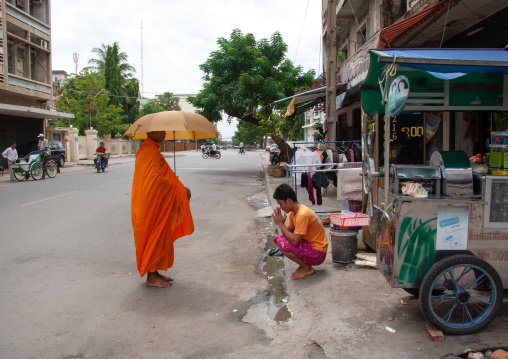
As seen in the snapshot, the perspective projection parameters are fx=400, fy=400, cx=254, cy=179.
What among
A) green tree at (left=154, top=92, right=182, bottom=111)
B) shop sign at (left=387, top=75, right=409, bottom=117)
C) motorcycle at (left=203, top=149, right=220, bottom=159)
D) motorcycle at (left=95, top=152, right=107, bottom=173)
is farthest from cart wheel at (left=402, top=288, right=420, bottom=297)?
green tree at (left=154, top=92, right=182, bottom=111)

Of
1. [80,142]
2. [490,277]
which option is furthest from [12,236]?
[80,142]

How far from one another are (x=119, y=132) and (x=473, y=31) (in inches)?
1547

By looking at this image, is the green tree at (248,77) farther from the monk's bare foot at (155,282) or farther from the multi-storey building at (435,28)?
the monk's bare foot at (155,282)

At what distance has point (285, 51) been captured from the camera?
20828mm

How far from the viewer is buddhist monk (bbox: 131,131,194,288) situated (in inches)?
176

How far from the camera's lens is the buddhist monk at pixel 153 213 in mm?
4473

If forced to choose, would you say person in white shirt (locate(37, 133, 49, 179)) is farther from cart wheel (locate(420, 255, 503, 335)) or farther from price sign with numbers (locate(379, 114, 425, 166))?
cart wheel (locate(420, 255, 503, 335))

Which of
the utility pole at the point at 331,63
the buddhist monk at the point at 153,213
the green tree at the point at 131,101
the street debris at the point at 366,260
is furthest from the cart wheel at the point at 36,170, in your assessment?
the green tree at the point at 131,101

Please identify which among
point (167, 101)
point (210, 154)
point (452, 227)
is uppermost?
point (167, 101)

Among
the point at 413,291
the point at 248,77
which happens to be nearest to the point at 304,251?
the point at 413,291

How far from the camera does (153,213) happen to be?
4.52 meters

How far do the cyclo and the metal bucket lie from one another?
1543 centimetres

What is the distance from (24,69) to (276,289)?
27.7 metres

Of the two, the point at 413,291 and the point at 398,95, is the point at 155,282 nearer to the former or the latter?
the point at 413,291
